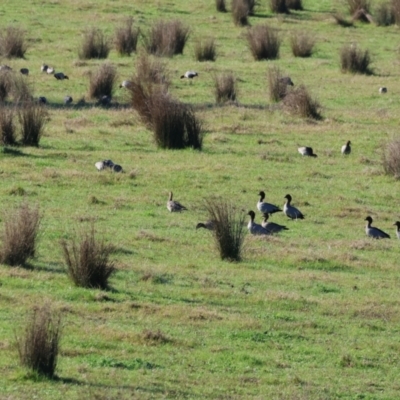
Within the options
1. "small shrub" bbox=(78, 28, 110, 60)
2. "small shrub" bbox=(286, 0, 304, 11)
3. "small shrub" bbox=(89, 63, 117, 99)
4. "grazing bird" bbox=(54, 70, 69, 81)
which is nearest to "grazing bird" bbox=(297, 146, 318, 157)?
"small shrub" bbox=(89, 63, 117, 99)

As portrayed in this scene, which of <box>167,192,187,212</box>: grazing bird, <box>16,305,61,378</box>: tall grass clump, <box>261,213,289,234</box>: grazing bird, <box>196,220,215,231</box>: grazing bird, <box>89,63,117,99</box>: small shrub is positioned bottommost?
<box>89,63,117,99</box>: small shrub

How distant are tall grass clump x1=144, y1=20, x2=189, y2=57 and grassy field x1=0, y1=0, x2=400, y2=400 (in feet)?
7.30

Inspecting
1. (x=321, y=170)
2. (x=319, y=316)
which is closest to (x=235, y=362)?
(x=319, y=316)

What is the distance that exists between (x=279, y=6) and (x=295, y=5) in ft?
3.59

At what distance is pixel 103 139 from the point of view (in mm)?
21969

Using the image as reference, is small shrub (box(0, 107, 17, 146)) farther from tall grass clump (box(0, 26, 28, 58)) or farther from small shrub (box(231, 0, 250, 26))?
small shrub (box(231, 0, 250, 26))

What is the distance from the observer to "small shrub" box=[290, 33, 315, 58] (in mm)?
33000

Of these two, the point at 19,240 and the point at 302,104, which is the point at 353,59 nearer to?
the point at 302,104

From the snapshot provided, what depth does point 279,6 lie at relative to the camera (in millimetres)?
40219

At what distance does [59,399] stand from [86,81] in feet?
62.7

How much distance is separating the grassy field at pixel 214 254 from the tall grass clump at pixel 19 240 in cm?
23

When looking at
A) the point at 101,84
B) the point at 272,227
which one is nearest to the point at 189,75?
the point at 101,84

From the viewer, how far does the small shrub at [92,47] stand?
31312mm

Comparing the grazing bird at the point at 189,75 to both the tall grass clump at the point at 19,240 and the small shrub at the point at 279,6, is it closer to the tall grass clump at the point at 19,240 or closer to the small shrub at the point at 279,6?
the small shrub at the point at 279,6
